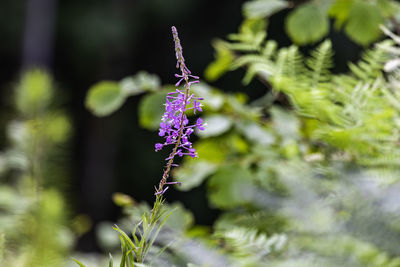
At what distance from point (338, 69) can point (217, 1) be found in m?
2.40

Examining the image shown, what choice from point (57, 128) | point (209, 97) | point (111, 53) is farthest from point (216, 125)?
point (111, 53)

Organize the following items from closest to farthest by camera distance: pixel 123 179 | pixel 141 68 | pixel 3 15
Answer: pixel 3 15
pixel 123 179
pixel 141 68

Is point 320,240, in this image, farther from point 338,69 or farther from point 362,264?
point 338,69

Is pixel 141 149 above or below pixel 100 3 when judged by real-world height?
below

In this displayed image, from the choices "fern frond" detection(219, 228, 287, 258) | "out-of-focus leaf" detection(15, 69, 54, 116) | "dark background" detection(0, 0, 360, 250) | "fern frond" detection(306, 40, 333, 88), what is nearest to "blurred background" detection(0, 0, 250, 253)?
"dark background" detection(0, 0, 360, 250)

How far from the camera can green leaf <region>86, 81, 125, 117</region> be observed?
2.97ft

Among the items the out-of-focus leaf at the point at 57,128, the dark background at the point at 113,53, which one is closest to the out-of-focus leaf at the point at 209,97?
the out-of-focus leaf at the point at 57,128

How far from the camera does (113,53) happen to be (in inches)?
271

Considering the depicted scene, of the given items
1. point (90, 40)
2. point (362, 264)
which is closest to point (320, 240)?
point (362, 264)

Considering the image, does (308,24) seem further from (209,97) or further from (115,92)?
(115,92)

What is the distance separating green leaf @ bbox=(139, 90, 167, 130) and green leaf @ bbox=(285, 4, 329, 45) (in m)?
0.30

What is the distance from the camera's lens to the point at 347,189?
13.2 inches

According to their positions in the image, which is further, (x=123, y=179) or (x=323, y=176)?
(x=123, y=179)

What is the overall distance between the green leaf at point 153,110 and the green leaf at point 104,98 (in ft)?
0.25
